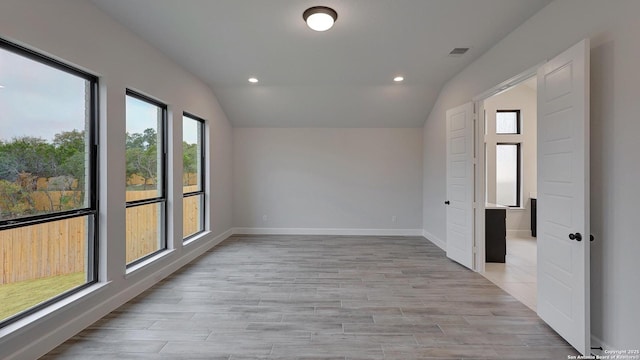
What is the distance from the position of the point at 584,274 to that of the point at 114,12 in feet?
15.0

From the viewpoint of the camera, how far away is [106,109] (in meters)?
2.82

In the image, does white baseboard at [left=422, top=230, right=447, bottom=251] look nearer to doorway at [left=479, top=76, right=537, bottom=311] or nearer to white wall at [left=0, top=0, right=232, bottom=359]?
doorway at [left=479, top=76, right=537, bottom=311]

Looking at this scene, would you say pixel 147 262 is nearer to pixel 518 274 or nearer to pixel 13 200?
pixel 13 200

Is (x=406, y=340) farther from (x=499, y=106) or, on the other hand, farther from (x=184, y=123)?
(x=499, y=106)

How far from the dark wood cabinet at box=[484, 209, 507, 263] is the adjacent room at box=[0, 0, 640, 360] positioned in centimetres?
3

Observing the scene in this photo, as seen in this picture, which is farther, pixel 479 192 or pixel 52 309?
pixel 479 192

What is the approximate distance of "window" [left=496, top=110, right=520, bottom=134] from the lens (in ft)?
21.5

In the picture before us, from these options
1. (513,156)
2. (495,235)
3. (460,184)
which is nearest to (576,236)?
(460,184)

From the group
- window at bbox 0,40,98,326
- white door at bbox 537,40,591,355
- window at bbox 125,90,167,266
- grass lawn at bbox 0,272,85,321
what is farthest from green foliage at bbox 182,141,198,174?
white door at bbox 537,40,591,355

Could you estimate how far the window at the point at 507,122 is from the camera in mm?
6543

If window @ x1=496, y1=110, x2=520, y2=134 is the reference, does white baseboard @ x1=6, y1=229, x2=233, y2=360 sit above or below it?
below

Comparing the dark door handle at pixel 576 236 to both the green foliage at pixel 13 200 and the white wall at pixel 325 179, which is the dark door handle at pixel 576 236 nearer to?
the green foliage at pixel 13 200

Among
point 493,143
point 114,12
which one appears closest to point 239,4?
point 114,12

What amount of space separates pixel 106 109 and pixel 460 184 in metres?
4.43
